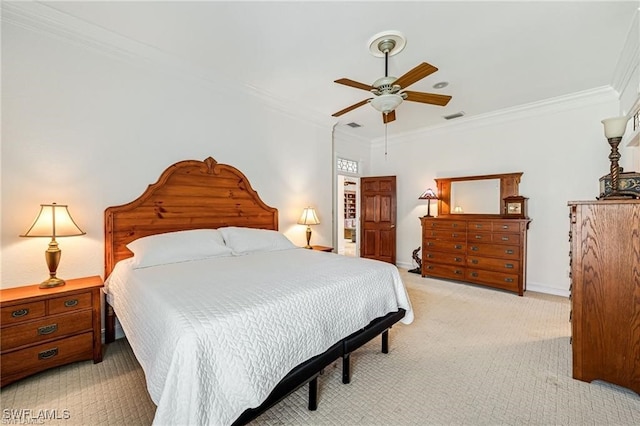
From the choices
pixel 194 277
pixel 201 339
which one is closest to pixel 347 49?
pixel 194 277

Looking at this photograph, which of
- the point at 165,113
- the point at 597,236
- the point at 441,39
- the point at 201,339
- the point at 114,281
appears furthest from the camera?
the point at 165,113

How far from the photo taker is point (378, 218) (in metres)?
5.78

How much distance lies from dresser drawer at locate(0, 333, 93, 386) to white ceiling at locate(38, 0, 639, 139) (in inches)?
104

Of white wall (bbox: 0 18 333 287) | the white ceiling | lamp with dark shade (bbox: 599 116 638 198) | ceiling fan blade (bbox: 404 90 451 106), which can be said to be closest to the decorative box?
lamp with dark shade (bbox: 599 116 638 198)

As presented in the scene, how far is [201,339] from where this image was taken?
121cm

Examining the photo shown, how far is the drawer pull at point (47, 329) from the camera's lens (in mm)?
1986

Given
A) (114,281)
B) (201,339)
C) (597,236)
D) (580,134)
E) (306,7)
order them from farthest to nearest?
1. (580,134)
2. (114,281)
3. (306,7)
4. (597,236)
5. (201,339)

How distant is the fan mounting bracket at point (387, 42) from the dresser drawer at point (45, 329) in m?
3.37

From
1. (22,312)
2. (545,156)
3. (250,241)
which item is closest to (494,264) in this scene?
(545,156)

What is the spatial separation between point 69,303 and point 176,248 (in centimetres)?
82

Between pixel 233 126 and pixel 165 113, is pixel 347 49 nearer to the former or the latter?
pixel 233 126

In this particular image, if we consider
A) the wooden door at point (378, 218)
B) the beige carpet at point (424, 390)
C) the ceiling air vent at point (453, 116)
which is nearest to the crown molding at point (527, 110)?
the ceiling air vent at point (453, 116)

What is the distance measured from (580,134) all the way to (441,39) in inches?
112

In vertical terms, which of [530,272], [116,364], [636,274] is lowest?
[116,364]
